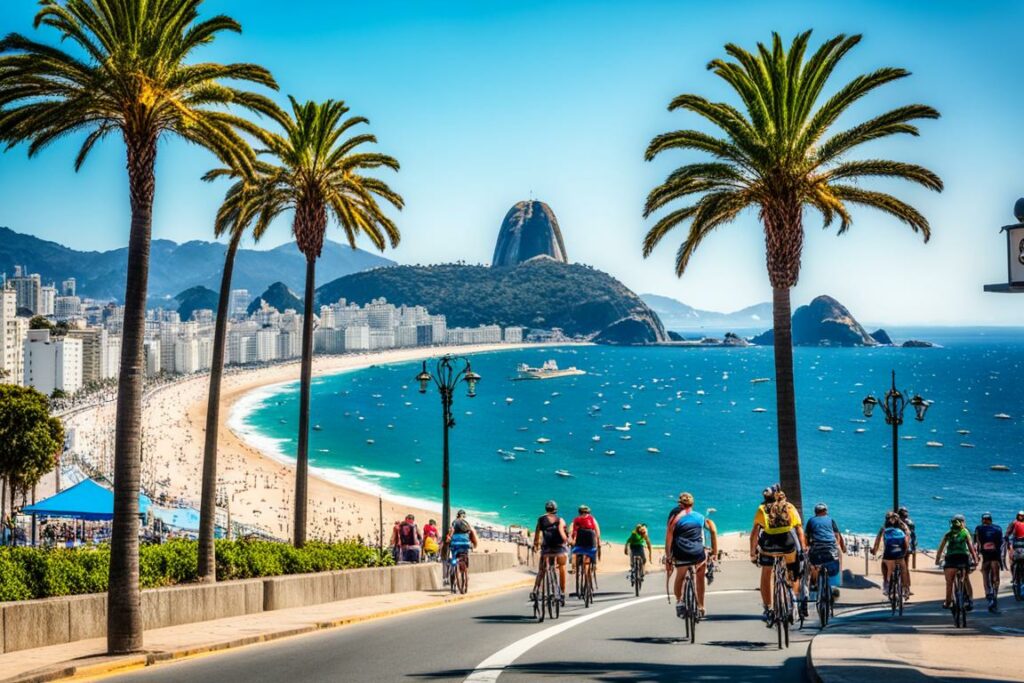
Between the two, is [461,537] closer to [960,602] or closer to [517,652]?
[517,652]

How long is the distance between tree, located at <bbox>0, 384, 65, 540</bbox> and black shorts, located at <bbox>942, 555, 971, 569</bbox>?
31352 mm

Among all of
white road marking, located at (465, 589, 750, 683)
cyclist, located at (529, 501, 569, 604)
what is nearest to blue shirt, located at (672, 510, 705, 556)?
white road marking, located at (465, 589, 750, 683)

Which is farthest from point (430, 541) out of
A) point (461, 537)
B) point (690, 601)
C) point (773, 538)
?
point (773, 538)

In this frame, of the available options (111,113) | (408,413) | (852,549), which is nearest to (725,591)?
(111,113)

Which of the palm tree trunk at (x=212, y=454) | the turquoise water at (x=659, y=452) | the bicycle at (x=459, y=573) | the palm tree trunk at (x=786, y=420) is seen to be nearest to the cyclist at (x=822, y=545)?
the palm tree trunk at (x=786, y=420)

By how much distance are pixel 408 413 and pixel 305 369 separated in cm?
14058

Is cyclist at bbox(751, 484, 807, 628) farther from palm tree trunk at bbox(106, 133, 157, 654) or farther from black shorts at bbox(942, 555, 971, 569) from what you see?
palm tree trunk at bbox(106, 133, 157, 654)

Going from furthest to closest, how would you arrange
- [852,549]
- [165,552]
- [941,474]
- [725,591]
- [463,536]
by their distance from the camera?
[941,474]
[852,549]
[725,591]
[463,536]
[165,552]

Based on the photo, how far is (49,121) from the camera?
543 inches

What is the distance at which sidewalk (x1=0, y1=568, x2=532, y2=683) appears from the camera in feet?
35.7

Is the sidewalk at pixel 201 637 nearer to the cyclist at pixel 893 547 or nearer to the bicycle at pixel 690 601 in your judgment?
the bicycle at pixel 690 601

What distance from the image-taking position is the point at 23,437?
36188 millimetres

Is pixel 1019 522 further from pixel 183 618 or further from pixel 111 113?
pixel 111 113

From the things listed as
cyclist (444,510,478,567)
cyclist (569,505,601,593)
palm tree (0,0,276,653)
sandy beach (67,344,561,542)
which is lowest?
sandy beach (67,344,561,542)
